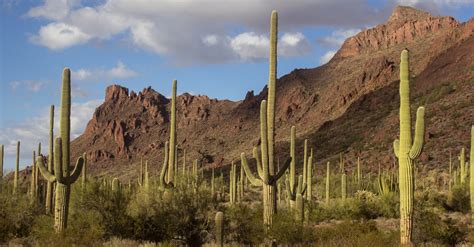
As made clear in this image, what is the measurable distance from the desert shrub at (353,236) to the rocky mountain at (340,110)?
31763mm

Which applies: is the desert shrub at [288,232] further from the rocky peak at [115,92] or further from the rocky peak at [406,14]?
the rocky peak at [115,92]

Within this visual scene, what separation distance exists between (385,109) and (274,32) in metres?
55.5

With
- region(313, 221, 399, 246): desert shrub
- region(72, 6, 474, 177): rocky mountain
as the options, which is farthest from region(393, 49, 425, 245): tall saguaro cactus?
region(72, 6, 474, 177): rocky mountain

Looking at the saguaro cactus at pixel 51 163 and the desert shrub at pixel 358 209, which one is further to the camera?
the desert shrub at pixel 358 209

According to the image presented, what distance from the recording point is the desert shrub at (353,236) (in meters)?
13.3

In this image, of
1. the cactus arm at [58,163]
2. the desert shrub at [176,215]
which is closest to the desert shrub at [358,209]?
the desert shrub at [176,215]

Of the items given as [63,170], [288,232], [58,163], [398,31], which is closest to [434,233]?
[288,232]

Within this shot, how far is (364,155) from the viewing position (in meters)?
55.2

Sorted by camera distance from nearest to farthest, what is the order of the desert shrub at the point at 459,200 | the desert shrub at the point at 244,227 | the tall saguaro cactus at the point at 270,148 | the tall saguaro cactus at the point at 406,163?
1. the tall saguaro cactus at the point at 406,163
2. the desert shrub at the point at 244,227
3. the tall saguaro cactus at the point at 270,148
4. the desert shrub at the point at 459,200

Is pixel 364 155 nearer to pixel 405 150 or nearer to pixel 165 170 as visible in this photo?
pixel 165 170

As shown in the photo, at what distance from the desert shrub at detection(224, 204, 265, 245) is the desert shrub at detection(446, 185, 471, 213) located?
1534 centimetres

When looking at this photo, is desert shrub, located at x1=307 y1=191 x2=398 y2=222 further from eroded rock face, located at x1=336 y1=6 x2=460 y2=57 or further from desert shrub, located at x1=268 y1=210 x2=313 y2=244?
eroded rock face, located at x1=336 y1=6 x2=460 y2=57

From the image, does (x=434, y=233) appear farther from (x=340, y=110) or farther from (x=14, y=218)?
(x=340, y=110)

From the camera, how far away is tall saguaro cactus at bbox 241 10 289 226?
613 inches
